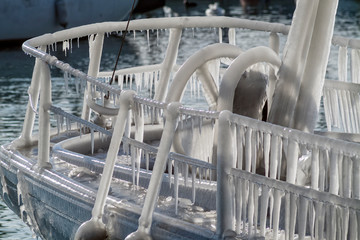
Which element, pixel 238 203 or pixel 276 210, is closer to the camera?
pixel 276 210

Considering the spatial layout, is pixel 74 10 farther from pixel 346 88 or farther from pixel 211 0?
pixel 346 88

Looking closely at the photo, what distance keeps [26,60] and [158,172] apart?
29.6 metres

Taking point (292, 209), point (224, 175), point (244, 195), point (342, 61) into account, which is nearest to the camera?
point (292, 209)

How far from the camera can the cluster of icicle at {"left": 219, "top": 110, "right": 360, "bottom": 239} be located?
7.25 m

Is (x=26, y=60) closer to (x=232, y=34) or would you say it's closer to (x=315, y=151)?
(x=232, y=34)

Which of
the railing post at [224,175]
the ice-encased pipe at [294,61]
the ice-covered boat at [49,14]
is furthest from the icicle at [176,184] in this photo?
the ice-covered boat at [49,14]

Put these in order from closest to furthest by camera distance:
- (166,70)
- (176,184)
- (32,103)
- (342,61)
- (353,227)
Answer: (353,227), (176,184), (32,103), (342,61), (166,70)

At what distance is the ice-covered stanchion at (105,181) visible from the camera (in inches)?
360

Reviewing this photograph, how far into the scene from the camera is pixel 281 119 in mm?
10461

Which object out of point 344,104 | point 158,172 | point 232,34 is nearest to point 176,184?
point 158,172

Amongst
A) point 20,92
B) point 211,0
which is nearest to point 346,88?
point 20,92

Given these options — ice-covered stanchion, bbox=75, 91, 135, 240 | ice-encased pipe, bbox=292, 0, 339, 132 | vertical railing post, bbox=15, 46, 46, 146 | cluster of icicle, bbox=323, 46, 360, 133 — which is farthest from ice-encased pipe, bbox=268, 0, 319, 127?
vertical railing post, bbox=15, 46, 46, 146

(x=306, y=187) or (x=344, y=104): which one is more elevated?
(x=306, y=187)

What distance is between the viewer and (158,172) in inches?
339
